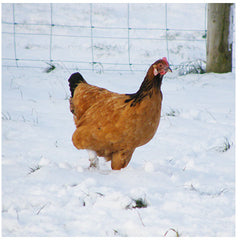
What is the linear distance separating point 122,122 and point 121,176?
1.44ft

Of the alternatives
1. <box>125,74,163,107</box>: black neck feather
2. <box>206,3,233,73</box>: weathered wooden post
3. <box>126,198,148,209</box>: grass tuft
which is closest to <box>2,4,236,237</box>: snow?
<box>126,198,148,209</box>: grass tuft

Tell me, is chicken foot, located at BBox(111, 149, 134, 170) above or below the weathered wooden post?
below

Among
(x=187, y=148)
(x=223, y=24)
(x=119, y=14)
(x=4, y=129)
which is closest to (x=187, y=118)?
(x=187, y=148)

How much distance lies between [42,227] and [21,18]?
10281 mm

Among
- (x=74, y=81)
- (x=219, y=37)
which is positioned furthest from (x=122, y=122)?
(x=219, y=37)

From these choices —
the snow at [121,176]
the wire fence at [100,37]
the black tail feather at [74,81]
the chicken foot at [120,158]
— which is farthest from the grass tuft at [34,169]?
the wire fence at [100,37]

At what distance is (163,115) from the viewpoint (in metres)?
4.88

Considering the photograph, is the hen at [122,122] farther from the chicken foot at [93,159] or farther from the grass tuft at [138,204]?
the grass tuft at [138,204]

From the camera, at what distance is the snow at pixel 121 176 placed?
91.6 inches

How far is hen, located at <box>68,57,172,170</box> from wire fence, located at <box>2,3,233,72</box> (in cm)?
424

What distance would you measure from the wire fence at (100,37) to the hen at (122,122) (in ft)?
13.9

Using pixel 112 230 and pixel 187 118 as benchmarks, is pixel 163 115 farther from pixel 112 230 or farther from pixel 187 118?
pixel 112 230

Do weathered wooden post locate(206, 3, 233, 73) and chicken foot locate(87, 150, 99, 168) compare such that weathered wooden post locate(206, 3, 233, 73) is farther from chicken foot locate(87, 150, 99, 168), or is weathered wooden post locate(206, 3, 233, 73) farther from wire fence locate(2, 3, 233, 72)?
chicken foot locate(87, 150, 99, 168)

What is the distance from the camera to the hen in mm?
3061
